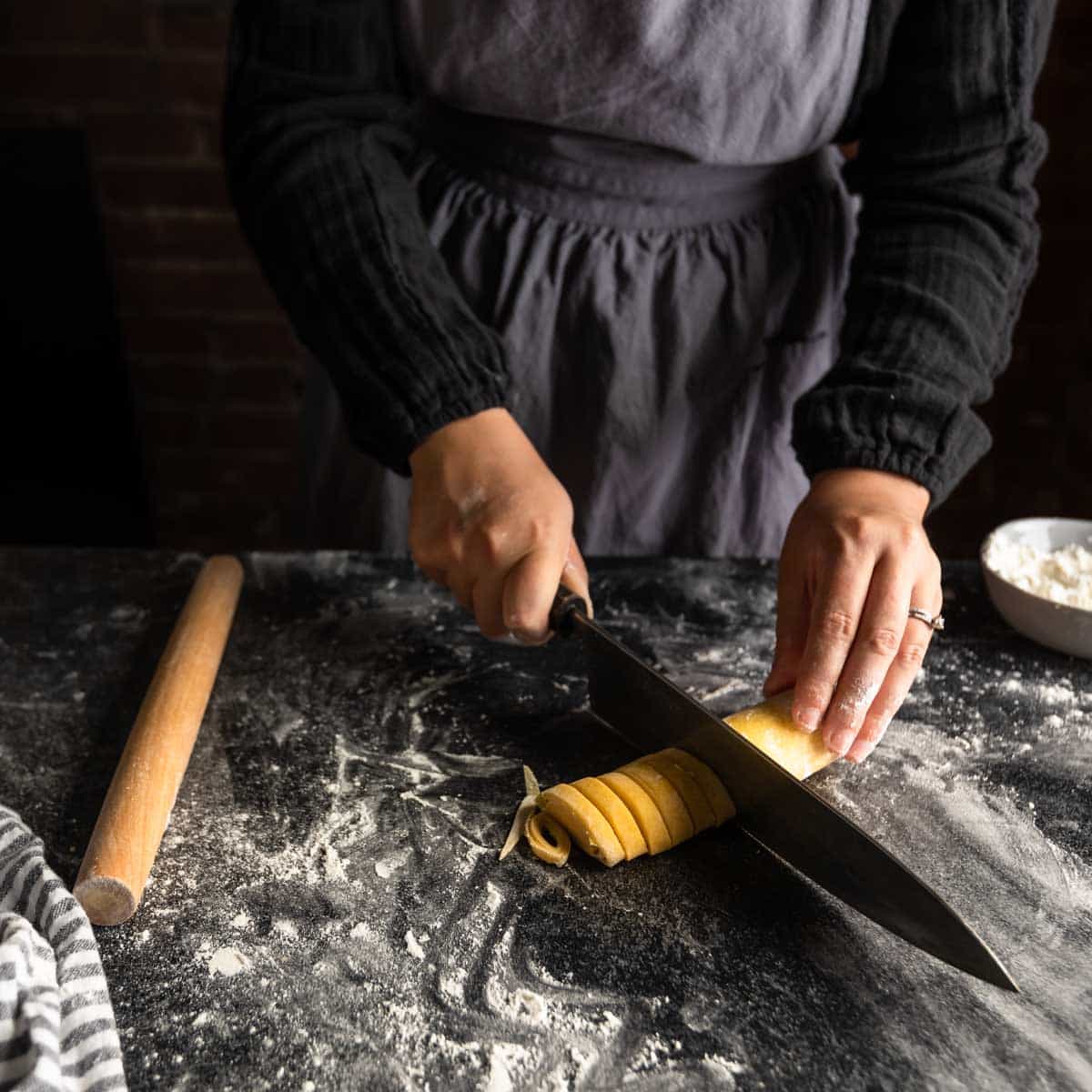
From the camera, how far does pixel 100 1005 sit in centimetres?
66

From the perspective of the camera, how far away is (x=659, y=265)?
1.18m

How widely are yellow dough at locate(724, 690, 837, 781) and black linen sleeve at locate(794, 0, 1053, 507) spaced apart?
238 mm

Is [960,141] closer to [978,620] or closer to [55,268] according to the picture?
[978,620]

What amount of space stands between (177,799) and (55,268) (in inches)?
60.0

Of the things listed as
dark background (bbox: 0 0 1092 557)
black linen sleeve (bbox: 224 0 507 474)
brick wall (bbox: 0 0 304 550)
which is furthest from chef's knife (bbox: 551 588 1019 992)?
brick wall (bbox: 0 0 304 550)

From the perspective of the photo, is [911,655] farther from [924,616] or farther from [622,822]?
[622,822]

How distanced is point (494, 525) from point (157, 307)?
172 cm

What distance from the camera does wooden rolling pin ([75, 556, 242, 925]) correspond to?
74cm

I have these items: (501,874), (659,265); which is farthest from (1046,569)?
(501,874)

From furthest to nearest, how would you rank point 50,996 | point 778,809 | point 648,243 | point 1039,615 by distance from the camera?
Result: point 648,243
point 1039,615
point 778,809
point 50,996

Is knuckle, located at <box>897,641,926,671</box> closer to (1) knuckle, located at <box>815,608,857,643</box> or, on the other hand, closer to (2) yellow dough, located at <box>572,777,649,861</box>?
(1) knuckle, located at <box>815,608,857,643</box>

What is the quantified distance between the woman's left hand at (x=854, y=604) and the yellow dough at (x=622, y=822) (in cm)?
15

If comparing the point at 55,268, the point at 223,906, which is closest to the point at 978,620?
the point at 223,906

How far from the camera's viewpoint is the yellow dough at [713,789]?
825 mm
